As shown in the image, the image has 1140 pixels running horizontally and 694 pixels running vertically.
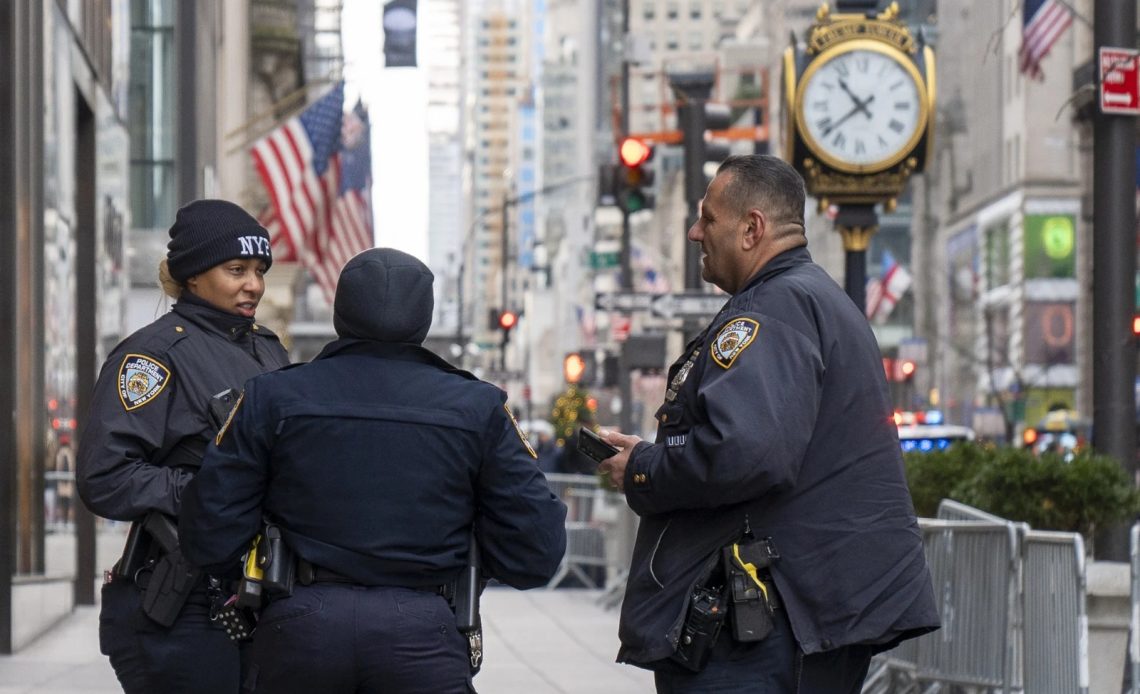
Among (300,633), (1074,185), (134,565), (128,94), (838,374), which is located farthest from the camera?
(1074,185)

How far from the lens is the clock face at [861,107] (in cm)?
1402

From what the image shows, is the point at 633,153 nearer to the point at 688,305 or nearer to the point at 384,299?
the point at 688,305

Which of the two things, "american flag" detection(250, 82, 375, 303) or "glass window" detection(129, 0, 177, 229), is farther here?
"american flag" detection(250, 82, 375, 303)

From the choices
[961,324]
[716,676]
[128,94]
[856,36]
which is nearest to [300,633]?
[716,676]

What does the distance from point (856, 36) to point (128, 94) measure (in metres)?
10.9

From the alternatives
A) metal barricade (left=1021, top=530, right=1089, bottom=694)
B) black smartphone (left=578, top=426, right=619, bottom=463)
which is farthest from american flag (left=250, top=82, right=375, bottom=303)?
black smartphone (left=578, top=426, right=619, bottom=463)

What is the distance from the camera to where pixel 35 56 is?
48.4 ft

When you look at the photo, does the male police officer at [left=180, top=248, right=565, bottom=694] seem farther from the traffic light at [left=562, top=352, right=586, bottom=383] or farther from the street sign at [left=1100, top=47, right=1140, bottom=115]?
the traffic light at [left=562, top=352, right=586, bottom=383]

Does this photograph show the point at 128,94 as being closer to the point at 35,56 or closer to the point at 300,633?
the point at 35,56

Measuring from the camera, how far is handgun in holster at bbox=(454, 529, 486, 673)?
5.00 m

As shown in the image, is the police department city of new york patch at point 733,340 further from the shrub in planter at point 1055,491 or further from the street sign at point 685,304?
the street sign at point 685,304

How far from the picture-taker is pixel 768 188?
541cm

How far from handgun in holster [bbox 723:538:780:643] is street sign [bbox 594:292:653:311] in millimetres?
13659

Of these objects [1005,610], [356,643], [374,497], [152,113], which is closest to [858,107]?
[1005,610]
